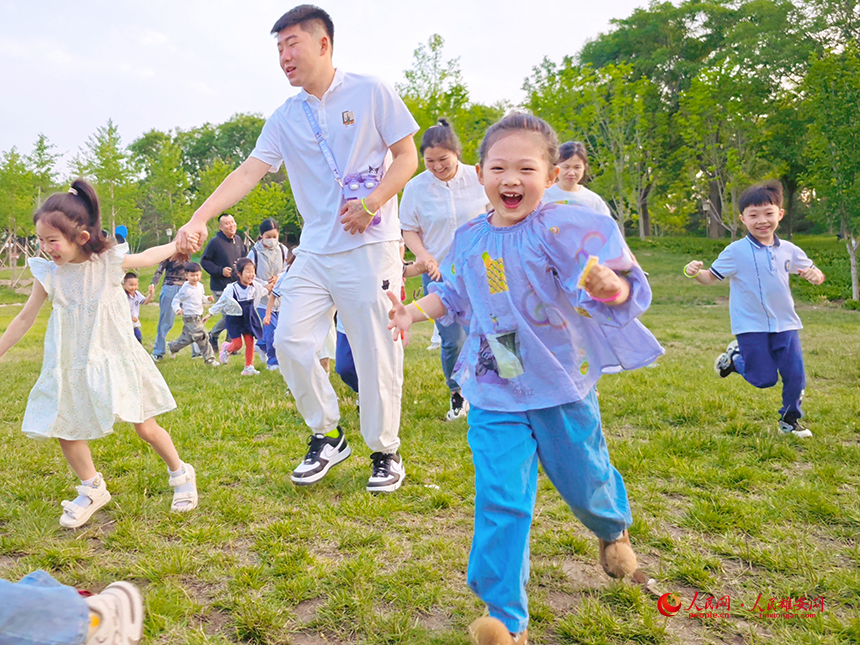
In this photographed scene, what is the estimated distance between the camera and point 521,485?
2.42 metres

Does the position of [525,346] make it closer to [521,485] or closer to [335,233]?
[521,485]

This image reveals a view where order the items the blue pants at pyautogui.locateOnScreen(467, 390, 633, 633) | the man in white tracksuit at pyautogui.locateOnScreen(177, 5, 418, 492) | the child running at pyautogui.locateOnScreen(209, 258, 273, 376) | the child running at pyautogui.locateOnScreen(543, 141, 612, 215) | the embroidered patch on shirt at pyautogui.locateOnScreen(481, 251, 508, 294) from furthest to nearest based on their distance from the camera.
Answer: the child running at pyautogui.locateOnScreen(209, 258, 273, 376) < the child running at pyautogui.locateOnScreen(543, 141, 612, 215) < the man in white tracksuit at pyautogui.locateOnScreen(177, 5, 418, 492) < the embroidered patch on shirt at pyautogui.locateOnScreen(481, 251, 508, 294) < the blue pants at pyautogui.locateOnScreen(467, 390, 633, 633)

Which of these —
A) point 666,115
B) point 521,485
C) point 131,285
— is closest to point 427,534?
point 521,485

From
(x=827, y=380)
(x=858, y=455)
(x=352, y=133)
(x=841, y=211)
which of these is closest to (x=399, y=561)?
(x=352, y=133)

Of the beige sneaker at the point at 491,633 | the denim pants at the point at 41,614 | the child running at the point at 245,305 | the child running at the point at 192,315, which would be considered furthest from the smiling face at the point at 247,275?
the beige sneaker at the point at 491,633

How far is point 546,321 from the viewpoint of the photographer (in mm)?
2621

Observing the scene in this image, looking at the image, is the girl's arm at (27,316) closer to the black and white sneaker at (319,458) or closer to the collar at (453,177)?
the black and white sneaker at (319,458)

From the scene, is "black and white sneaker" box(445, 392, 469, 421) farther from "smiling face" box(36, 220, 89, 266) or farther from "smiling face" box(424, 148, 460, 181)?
"smiling face" box(36, 220, 89, 266)

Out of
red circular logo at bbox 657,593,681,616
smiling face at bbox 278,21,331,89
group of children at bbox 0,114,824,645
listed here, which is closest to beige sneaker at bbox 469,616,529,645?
group of children at bbox 0,114,824,645

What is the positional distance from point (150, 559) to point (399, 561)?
1157 mm

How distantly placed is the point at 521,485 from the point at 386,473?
175 cm

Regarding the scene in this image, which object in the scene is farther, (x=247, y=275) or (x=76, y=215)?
(x=247, y=275)

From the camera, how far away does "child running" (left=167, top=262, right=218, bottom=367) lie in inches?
421

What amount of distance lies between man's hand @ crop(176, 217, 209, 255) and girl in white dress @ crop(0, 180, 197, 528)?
0.15 m
